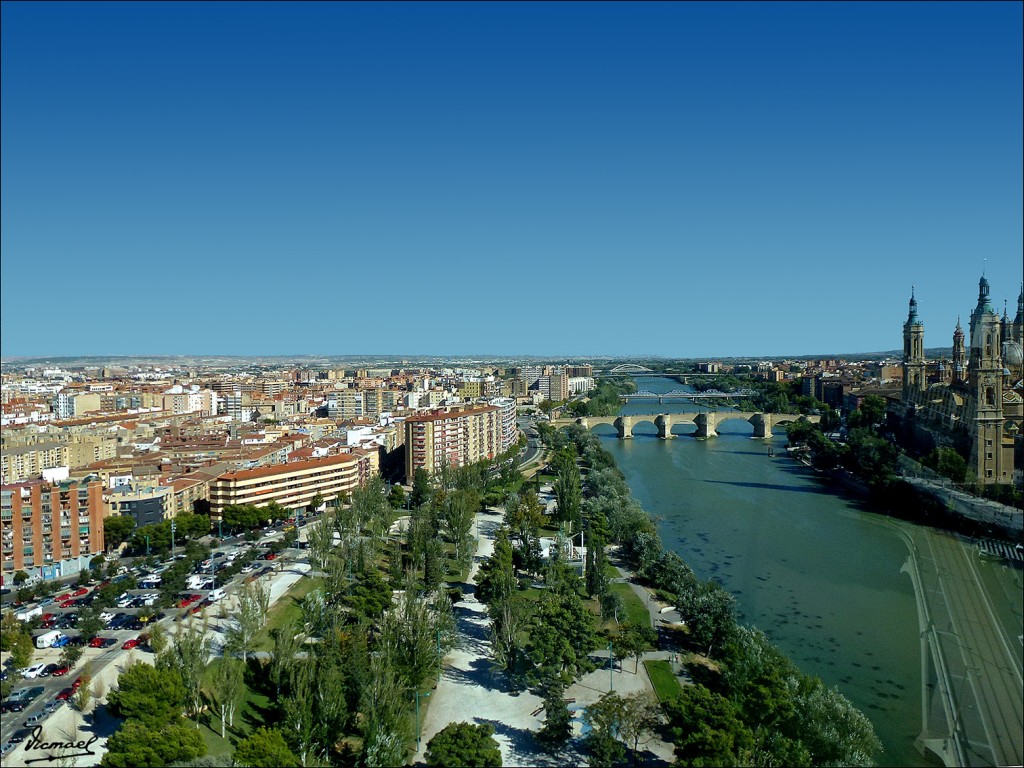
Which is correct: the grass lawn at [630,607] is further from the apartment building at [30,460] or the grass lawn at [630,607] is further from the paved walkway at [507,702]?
the apartment building at [30,460]

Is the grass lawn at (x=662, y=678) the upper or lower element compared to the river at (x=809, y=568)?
lower

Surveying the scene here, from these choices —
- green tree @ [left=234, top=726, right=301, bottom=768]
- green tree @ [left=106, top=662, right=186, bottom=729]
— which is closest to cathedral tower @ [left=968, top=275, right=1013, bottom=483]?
green tree @ [left=234, top=726, right=301, bottom=768]

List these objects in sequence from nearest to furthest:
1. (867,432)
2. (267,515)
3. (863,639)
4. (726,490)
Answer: (863,639), (267,515), (726,490), (867,432)

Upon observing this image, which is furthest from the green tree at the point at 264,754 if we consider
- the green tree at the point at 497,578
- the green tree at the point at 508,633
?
the green tree at the point at 497,578

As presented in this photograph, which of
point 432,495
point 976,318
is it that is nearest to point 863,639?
point 976,318

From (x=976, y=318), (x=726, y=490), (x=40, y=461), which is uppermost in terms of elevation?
(x=976, y=318)

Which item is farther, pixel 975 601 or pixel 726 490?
pixel 726 490

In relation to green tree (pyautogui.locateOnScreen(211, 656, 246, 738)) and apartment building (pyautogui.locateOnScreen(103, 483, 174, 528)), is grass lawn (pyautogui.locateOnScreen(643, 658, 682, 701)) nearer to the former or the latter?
green tree (pyautogui.locateOnScreen(211, 656, 246, 738))

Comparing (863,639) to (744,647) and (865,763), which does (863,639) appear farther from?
(865,763)
